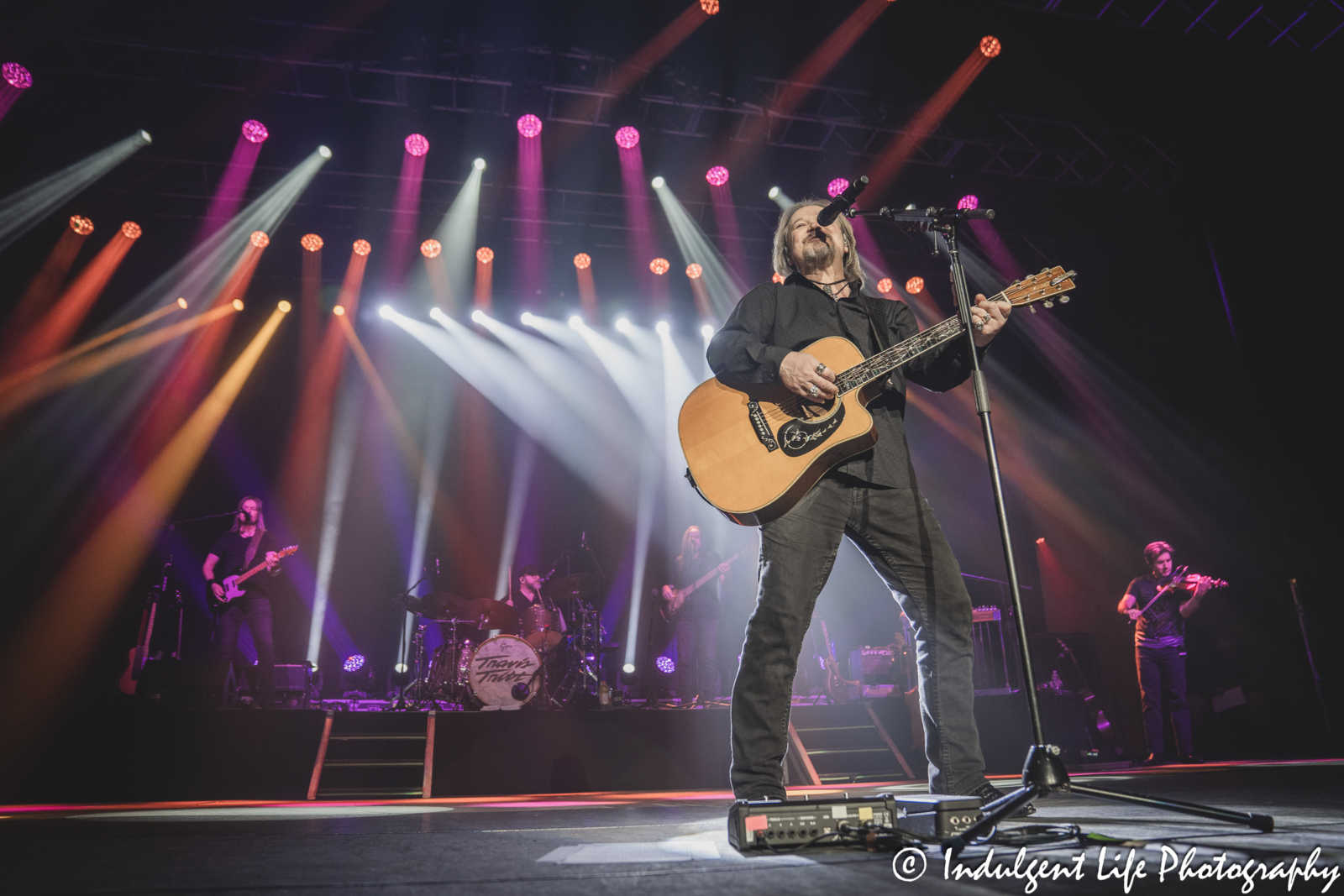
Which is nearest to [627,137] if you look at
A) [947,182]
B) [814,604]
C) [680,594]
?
[947,182]

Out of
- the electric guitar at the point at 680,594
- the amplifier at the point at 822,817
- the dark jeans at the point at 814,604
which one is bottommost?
the amplifier at the point at 822,817

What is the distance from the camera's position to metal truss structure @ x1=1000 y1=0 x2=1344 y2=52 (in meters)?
6.57

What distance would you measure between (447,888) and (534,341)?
33.5 ft

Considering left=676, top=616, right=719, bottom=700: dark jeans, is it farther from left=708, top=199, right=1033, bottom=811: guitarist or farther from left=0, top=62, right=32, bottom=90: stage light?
left=0, top=62, right=32, bottom=90: stage light

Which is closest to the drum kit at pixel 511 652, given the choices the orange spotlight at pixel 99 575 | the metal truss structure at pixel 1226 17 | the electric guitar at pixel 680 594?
the electric guitar at pixel 680 594

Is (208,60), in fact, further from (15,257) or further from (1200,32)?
(1200,32)

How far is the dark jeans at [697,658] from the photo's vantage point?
8.58 meters

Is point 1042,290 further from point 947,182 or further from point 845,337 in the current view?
point 947,182

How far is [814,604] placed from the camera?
2.24m

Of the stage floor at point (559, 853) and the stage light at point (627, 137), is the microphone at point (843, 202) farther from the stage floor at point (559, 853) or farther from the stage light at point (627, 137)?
the stage light at point (627, 137)

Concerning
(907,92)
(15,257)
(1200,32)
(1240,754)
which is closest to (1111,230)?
(1200,32)

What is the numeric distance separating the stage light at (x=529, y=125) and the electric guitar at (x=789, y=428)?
6013 mm

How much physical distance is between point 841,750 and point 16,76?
927cm

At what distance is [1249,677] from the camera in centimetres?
770
